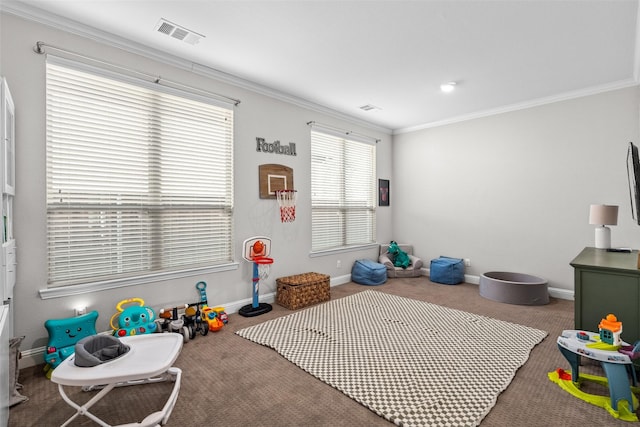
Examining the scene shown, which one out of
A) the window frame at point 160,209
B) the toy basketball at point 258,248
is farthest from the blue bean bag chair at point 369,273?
the window frame at point 160,209

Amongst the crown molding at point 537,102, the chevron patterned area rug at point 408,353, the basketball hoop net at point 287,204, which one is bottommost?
the chevron patterned area rug at point 408,353

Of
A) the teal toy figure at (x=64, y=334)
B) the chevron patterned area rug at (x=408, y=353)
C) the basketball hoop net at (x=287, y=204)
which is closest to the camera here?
the chevron patterned area rug at (x=408, y=353)

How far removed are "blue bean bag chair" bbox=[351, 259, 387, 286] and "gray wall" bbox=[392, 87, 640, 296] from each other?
1.12m

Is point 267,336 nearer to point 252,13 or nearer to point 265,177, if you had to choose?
point 265,177

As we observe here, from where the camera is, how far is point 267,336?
2.95 m

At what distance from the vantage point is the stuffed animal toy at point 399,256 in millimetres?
5512

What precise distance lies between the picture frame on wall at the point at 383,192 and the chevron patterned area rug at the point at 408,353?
2.38 meters

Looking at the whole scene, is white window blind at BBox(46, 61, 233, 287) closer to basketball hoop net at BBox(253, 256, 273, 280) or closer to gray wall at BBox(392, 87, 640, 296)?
basketball hoop net at BBox(253, 256, 273, 280)

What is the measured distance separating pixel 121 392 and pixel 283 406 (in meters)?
1.11

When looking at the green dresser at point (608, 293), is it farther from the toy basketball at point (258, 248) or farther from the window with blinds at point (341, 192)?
the window with blinds at point (341, 192)

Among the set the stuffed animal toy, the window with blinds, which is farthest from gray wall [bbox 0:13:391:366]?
→ the stuffed animal toy

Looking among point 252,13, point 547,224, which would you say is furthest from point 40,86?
point 547,224

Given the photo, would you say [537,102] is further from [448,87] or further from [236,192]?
[236,192]

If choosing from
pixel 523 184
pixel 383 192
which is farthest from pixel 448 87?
pixel 383 192
